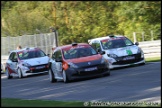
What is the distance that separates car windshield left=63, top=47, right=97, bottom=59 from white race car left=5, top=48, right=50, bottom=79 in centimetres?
644

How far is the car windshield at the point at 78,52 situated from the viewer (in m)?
20.2

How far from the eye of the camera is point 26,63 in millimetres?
26969

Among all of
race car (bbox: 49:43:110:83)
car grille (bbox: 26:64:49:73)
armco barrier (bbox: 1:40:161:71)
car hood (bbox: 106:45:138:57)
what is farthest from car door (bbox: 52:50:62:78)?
armco barrier (bbox: 1:40:161:71)

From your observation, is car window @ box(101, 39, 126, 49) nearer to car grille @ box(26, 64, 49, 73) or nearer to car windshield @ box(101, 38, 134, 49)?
car windshield @ box(101, 38, 134, 49)

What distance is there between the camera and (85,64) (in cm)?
1912

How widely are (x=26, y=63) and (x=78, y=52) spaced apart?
7.18 metres

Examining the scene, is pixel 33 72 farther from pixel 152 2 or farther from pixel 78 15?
pixel 78 15

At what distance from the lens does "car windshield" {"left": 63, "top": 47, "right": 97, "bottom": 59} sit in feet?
66.2

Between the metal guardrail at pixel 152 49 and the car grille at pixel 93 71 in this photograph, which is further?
the metal guardrail at pixel 152 49

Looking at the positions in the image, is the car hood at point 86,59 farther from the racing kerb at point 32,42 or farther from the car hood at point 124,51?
the racing kerb at point 32,42

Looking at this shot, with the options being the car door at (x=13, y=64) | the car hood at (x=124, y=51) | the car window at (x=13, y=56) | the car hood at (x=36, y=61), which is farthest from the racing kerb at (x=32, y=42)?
the car hood at (x=124, y=51)

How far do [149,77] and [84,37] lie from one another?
1350 inches

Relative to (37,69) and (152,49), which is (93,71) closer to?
(37,69)

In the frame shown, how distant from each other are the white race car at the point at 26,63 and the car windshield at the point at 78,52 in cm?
644
